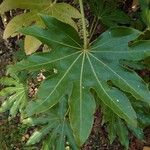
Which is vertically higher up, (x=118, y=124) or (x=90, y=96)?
(x=90, y=96)

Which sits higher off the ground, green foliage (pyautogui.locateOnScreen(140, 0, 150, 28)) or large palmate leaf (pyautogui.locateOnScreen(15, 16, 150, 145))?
green foliage (pyautogui.locateOnScreen(140, 0, 150, 28))

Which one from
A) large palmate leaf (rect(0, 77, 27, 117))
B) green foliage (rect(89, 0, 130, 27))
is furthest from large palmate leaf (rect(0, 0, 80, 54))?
large palmate leaf (rect(0, 77, 27, 117))

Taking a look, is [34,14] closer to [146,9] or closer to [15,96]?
[146,9]

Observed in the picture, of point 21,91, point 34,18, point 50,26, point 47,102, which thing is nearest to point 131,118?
point 47,102

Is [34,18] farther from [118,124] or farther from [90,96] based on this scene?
[118,124]

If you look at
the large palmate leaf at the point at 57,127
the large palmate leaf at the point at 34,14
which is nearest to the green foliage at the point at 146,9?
the large palmate leaf at the point at 34,14

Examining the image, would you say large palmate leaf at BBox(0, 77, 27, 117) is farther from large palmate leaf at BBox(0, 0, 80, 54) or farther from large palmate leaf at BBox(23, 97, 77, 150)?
large palmate leaf at BBox(0, 0, 80, 54)
